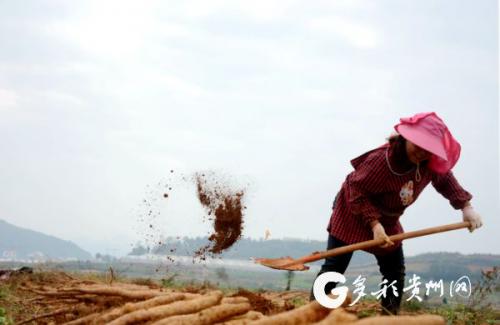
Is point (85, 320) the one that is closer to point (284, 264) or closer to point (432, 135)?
point (284, 264)

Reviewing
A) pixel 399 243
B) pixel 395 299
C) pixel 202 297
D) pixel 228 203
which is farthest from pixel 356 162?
pixel 228 203

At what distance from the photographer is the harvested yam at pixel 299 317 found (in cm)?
311

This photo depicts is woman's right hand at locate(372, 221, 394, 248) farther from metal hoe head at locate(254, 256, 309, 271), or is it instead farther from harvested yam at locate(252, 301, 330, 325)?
harvested yam at locate(252, 301, 330, 325)

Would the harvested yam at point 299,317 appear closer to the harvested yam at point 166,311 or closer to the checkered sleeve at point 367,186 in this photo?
the harvested yam at point 166,311

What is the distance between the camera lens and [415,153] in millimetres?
4445

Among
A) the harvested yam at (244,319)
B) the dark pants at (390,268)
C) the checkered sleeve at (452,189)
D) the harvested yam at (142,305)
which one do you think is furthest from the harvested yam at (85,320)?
the checkered sleeve at (452,189)

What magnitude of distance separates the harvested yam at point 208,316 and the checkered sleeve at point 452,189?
2104 mm

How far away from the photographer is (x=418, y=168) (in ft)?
15.2

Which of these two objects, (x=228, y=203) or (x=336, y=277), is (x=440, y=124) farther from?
(x=228, y=203)

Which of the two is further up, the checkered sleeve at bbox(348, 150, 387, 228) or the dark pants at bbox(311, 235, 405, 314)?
the checkered sleeve at bbox(348, 150, 387, 228)

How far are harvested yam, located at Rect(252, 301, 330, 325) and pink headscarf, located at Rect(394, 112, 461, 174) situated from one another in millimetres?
1586

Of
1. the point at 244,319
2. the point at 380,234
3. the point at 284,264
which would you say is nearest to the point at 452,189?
the point at 380,234

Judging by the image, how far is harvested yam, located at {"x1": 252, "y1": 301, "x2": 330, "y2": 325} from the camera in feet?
10.2

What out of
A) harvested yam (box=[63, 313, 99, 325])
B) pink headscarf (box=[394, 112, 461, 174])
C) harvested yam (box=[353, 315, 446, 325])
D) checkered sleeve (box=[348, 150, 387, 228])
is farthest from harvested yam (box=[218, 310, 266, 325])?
pink headscarf (box=[394, 112, 461, 174])
